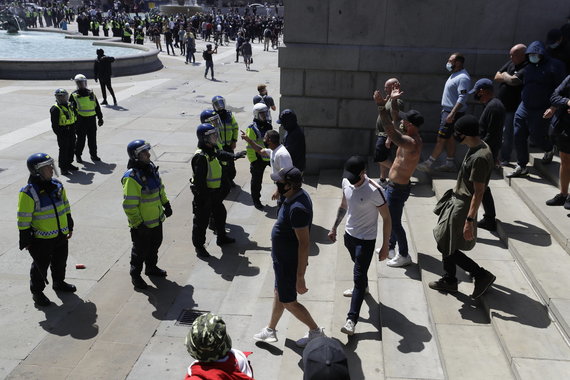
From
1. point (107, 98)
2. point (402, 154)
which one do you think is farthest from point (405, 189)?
point (107, 98)

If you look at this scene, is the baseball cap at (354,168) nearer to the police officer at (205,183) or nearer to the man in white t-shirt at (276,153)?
the man in white t-shirt at (276,153)

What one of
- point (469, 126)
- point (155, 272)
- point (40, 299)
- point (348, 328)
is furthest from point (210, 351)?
point (155, 272)

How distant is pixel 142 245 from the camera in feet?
22.5

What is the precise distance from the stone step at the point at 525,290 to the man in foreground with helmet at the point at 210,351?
2.59 meters

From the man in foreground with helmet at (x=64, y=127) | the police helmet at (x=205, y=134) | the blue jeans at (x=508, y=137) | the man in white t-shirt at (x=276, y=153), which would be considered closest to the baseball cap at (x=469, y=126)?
the man in white t-shirt at (x=276, y=153)

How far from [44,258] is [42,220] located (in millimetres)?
481

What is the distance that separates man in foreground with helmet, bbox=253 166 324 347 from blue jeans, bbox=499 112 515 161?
15.2ft

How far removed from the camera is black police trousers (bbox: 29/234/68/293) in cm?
634

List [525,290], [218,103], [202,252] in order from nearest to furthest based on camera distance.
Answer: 1. [525,290]
2. [202,252]
3. [218,103]

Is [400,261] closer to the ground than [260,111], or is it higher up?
closer to the ground

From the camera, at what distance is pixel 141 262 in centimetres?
696

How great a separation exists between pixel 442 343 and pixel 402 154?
83.2 inches

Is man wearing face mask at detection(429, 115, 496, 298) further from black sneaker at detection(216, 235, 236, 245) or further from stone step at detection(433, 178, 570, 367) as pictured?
black sneaker at detection(216, 235, 236, 245)

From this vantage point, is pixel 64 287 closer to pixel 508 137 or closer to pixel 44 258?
pixel 44 258
